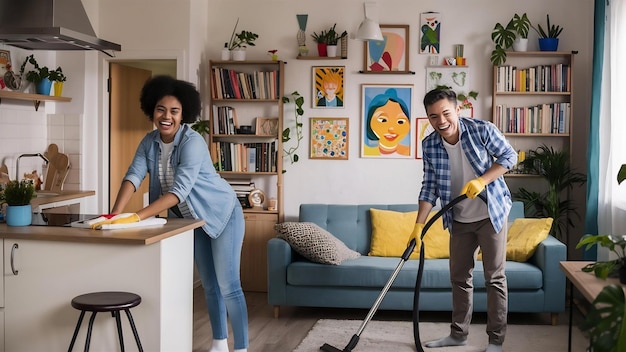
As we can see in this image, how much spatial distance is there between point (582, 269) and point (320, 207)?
3.02 metres

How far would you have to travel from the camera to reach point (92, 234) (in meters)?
3.26

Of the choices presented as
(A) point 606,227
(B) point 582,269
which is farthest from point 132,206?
(B) point 582,269

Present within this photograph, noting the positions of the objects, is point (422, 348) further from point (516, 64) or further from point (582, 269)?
point (516, 64)

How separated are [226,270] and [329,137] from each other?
7.84 feet

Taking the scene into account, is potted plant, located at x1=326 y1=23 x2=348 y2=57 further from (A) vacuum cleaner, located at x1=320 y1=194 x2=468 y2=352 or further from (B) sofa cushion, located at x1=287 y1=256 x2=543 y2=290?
(A) vacuum cleaner, located at x1=320 y1=194 x2=468 y2=352

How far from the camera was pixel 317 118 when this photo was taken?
613cm

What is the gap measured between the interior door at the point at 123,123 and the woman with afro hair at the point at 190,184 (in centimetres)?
229

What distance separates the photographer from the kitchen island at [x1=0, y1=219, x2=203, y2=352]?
328cm

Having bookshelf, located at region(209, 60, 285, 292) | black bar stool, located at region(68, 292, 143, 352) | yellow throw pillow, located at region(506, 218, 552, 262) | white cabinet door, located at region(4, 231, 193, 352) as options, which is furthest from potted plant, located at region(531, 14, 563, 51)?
black bar stool, located at region(68, 292, 143, 352)

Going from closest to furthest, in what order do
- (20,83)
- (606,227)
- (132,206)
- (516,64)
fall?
(606,227) → (20,83) → (516,64) → (132,206)

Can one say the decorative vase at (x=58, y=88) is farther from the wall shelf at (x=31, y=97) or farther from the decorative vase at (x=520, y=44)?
the decorative vase at (x=520, y=44)

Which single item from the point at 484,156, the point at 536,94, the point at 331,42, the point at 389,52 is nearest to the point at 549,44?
the point at 536,94

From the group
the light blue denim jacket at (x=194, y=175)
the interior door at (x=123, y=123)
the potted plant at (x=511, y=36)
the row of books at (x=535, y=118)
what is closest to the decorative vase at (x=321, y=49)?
the potted plant at (x=511, y=36)

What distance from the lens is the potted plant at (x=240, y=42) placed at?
19.9 ft
